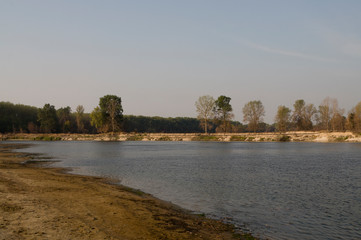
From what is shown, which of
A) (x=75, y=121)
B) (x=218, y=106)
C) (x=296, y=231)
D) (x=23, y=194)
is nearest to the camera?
(x=296, y=231)

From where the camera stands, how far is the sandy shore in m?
10.5

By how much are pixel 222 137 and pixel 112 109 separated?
58025mm

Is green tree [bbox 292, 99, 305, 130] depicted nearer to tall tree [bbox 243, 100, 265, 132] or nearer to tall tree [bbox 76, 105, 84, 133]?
tall tree [bbox 243, 100, 265, 132]

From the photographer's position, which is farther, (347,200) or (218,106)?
(218,106)

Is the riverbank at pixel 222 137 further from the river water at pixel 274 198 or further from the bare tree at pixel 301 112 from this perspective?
the river water at pixel 274 198

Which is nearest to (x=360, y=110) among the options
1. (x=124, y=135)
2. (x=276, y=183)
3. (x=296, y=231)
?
(x=124, y=135)

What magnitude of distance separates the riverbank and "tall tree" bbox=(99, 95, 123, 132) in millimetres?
7020

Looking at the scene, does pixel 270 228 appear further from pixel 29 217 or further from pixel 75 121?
pixel 75 121

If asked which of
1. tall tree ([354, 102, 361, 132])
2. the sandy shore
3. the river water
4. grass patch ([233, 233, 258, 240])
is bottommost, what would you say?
the river water

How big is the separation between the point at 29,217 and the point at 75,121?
191854mm

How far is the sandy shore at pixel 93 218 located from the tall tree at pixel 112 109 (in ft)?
426

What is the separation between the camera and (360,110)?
126250 millimetres

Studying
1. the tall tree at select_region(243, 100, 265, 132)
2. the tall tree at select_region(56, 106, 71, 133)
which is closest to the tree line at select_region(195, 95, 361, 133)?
the tall tree at select_region(243, 100, 265, 132)

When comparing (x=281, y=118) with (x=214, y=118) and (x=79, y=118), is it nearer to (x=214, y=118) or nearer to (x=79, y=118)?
(x=214, y=118)
